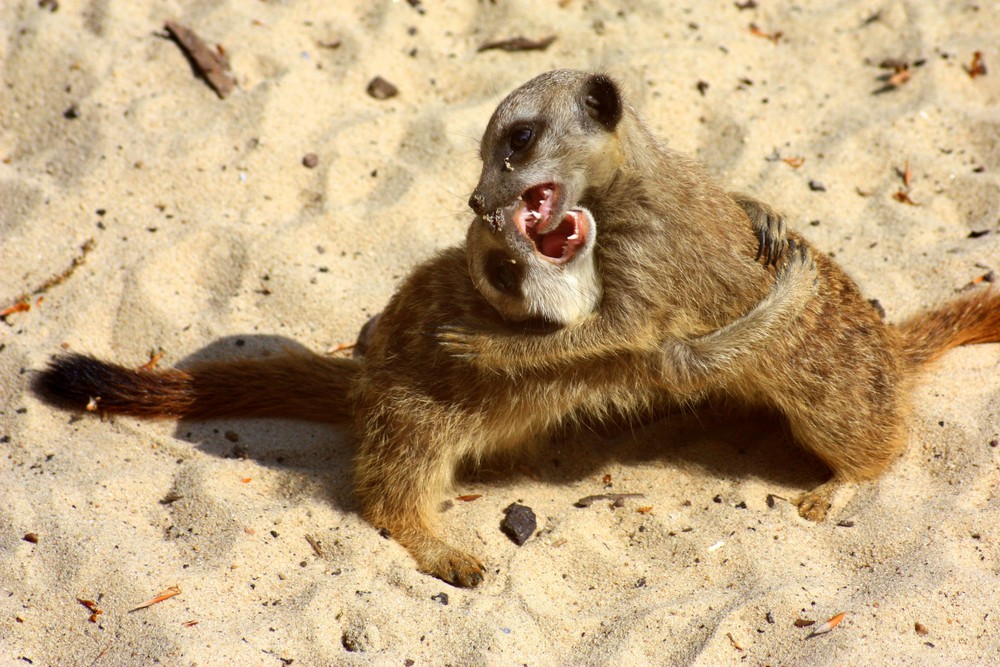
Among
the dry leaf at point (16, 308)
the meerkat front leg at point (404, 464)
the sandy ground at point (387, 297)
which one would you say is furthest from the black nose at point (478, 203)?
the dry leaf at point (16, 308)

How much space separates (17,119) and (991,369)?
12.4 feet

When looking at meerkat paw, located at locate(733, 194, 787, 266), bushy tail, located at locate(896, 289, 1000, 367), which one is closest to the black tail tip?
meerkat paw, located at locate(733, 194, 787, 266)

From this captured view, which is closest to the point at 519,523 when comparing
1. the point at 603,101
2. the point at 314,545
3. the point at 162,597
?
the point at 314,545

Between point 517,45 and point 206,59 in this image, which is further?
point 517,45

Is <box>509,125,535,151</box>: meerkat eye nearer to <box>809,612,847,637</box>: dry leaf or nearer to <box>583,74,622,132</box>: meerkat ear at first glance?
<box>583,74,622,132</box>: meerkat ear

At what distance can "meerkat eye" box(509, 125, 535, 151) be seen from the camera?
268 centimetres

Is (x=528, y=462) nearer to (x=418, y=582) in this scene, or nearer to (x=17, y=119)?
(x=418, y=582)

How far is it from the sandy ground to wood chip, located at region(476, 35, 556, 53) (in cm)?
5

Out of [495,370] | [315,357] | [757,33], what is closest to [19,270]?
[315,357]

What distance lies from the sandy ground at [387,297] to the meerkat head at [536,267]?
2.11 feet

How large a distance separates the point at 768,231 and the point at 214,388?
1757 mm

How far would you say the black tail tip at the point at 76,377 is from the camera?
2945mm

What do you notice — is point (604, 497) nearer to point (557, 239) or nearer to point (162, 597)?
point (557, 239)

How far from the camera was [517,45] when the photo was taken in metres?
4.43
